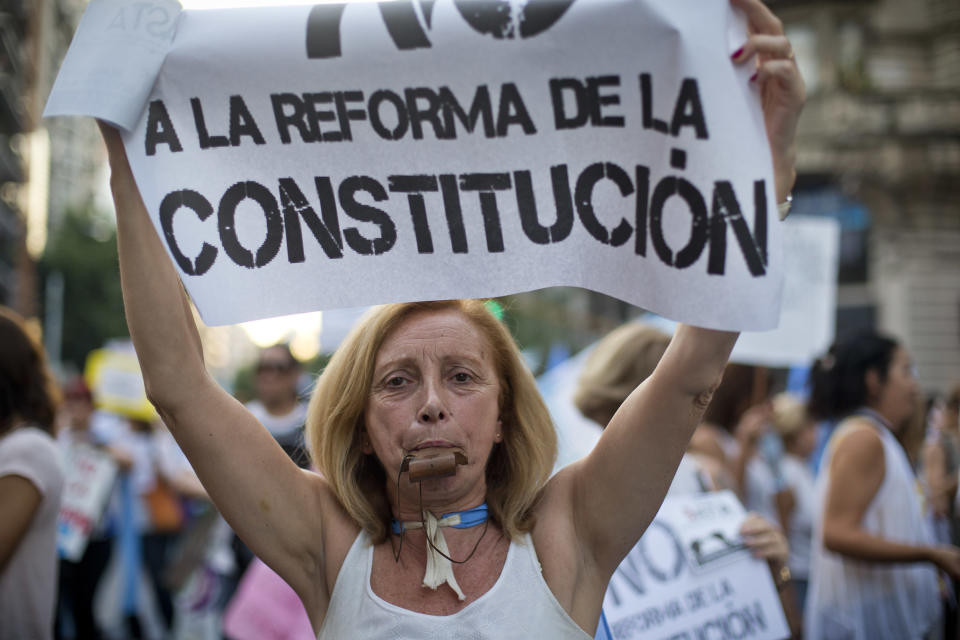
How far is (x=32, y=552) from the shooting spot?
113 inches

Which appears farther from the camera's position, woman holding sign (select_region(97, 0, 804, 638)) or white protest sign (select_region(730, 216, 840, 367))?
white protest sign (select_region(730, 216, 840, 367))

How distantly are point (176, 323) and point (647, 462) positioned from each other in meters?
0.96

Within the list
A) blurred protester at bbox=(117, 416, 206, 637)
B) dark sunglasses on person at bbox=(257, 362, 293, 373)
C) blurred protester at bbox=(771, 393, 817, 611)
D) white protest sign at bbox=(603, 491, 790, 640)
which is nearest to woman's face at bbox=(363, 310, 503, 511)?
white protest sign at bbox=(603, 491, 790, 640)

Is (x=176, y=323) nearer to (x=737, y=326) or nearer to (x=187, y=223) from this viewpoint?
(x=187, y=223)

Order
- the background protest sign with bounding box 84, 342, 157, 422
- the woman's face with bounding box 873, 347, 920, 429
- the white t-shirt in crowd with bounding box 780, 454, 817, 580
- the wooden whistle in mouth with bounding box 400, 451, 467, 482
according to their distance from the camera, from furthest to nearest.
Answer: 1. the background protest sign with bounding box 84, 342, 157, 422
2. the white t-shirt in crowd with bounding box 780, 454, 817, 580
3. the woman's face with bounding box 873, 347, 920, 429
4. the wooden whistle in mouth with bounding box 400, 451, 467, 482

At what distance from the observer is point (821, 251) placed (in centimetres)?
613

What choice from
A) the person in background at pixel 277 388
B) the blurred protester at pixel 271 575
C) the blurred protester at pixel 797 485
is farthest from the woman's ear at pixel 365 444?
the blurred protester at pixel 797 485

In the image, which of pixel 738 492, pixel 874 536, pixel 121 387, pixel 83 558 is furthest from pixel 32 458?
pixel 121 387

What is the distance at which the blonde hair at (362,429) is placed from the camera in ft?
6.61

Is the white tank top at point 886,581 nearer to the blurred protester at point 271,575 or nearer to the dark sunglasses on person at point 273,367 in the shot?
the blurred protester at point 271,575

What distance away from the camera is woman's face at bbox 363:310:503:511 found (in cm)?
189

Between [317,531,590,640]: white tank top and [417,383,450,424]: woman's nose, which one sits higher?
[417,383,450,424]: woman's nose

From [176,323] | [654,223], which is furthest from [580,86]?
[176,323]

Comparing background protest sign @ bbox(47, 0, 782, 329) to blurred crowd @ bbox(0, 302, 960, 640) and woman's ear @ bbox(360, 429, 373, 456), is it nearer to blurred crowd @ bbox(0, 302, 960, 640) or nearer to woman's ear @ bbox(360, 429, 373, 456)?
woman's ear @ bbox(360, 429, 373, 456)
